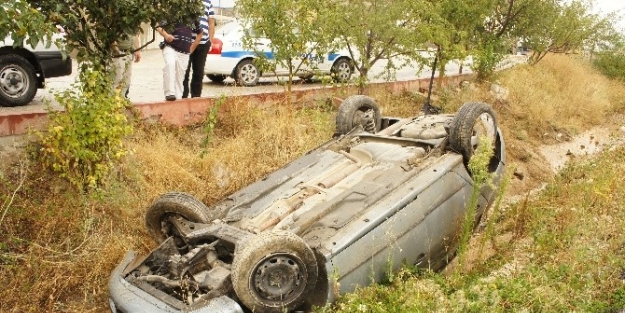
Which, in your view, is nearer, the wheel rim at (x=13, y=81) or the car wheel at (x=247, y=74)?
the wheel rim at (x=13, y=81)

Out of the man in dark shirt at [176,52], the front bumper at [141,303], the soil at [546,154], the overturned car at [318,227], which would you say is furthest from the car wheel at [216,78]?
the front bumper at [141,303]

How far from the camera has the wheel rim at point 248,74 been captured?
1097cm

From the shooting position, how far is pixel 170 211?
4.32 meters

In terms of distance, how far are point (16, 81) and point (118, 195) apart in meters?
2.78

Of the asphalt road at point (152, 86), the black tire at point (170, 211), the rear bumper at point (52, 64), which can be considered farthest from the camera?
the asphalt road at point (152, 86)

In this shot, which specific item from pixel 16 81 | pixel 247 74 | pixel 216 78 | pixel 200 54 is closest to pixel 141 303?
pixel 16 81

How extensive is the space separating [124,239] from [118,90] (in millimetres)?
1430

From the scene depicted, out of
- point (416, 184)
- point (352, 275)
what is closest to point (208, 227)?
point (352, 275)

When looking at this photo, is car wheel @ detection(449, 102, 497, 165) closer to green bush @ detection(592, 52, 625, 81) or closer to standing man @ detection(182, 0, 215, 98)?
standing man @ detection(182, 0, 215, 98)

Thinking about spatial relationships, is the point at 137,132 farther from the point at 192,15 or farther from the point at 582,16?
the point at 582,16

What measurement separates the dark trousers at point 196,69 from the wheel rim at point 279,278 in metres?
4.89

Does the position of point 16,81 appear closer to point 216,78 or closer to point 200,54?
point 200,54

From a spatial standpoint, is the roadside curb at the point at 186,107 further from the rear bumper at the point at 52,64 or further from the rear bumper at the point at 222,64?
the rear bumper at the point at 222,64

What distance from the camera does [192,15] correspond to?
18.7ft
